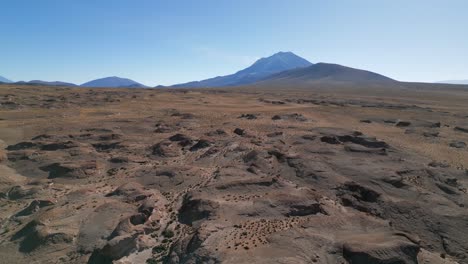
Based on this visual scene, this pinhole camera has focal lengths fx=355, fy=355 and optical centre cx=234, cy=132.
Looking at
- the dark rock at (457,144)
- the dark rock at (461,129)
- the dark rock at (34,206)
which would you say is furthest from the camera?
the dark rock at (461,129)

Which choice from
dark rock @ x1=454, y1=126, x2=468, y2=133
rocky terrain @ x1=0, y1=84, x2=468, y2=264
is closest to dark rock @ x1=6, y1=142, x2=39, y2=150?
rocky terrain @ x1=0, y1=84, x2=468, y2=264

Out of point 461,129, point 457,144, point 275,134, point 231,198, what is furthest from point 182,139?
point 461,129

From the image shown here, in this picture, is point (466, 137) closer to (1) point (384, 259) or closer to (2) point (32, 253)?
(1) point (384, 259)

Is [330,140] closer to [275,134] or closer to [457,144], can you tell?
[275,134]

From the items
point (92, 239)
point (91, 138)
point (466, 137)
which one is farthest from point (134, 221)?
point (466, 137)

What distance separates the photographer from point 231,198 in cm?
2234

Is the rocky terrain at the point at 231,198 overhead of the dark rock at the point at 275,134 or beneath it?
beneath

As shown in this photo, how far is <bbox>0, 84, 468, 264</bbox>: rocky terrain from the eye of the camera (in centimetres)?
1672

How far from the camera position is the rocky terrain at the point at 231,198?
16719 millimetres

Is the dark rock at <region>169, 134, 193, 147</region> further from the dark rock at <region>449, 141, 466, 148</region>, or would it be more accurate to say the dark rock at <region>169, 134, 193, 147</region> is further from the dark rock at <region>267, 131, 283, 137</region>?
the dark rock at <region>449, 141, 466, 148</region>

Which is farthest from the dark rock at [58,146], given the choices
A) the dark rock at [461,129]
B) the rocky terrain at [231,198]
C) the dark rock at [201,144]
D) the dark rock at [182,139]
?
the dark rock at [461,129]

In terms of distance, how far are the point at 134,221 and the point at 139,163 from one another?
12.8 meters

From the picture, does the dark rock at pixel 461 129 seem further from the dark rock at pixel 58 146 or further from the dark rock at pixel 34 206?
the dark rock at pixel 34 206

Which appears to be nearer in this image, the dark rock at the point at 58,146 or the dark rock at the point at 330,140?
the dark rock at the point at 58,146
